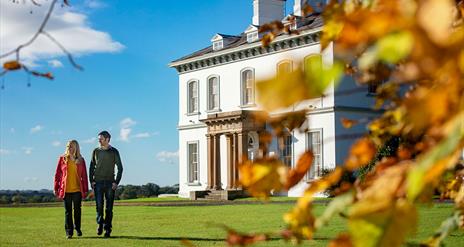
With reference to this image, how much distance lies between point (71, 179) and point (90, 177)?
0.31m

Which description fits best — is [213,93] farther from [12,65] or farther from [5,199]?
[12,65]

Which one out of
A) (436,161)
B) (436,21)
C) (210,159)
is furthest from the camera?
(210,159)

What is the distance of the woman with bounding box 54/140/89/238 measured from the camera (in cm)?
1148

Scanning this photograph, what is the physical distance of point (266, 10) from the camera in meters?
34.1

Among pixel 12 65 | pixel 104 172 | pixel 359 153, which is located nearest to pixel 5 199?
pixel 104 172

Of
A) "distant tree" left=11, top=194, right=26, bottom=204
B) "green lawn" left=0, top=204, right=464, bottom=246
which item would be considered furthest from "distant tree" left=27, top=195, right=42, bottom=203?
"green lawn" left=0, top=204, right=464, bottom=246

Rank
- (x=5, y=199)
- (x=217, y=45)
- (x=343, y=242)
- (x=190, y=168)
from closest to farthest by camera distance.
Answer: (x=343, y=242) < (x=5, y=199) < (x=217, y=45) < (x=190, y=168)

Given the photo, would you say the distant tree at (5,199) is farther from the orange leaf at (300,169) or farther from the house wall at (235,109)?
the orange leaf at (300,169)

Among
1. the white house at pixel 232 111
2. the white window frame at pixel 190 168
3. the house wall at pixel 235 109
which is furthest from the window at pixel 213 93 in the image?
the white window frame at pixel 190 168

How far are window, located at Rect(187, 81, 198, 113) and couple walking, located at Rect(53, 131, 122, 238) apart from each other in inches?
974

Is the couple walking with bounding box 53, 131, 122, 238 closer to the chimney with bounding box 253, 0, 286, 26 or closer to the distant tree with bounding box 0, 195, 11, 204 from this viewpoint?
the distant tree with bounding box 0, 195, 11, 204

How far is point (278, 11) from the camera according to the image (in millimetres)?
34250

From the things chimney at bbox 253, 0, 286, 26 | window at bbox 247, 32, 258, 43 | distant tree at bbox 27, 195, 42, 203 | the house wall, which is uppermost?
chimney at bbox 253, 0, 286, 26

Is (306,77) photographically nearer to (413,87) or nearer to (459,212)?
(413,87)
